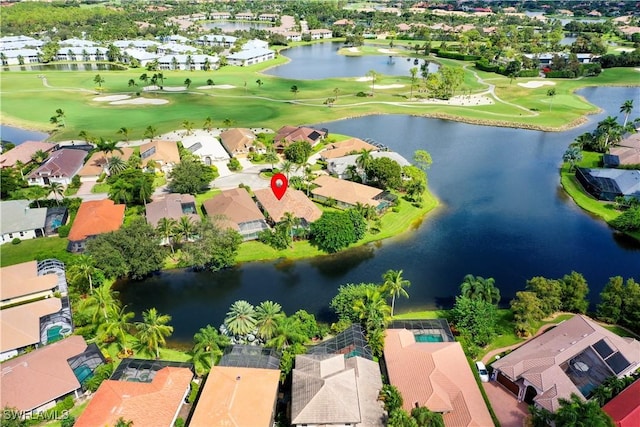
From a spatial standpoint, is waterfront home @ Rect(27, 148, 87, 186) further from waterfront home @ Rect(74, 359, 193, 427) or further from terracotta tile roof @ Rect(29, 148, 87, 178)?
waterfront home @ Rect(74, 359, 193, 427)

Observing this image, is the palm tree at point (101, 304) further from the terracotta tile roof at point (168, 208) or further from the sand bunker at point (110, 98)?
the sand bunker at point (110, 98)

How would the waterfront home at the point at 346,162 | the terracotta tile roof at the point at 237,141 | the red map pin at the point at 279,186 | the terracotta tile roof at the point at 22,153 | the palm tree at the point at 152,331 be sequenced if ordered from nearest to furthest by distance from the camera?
the palm tree at the point at 152,331 < the red map pin at the point at 279,186 < the waterfront home at the point at 346,162 < the terracotta tile roof at the point at 22,153 < the terracotta tile roof at the point at 237,141

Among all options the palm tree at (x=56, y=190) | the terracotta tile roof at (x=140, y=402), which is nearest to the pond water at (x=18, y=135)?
the palm tree at (x=56, y=190)

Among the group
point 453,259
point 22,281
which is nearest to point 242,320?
point 22,281

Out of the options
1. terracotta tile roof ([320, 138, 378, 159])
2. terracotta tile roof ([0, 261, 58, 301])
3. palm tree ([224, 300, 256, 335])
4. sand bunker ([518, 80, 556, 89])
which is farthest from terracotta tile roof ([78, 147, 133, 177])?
sand bunker ([518, 80, 556, 89])

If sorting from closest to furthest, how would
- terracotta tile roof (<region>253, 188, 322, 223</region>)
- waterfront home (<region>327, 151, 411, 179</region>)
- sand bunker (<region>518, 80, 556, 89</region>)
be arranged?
terracotta tile roof (<region>253, 188, 322, 223</region>) < waterfront home (<region>327, 151, 411, 179</region>) < sand bunker (<region>518, 80, 556, 89</region>)

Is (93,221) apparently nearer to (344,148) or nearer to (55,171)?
(55,171)

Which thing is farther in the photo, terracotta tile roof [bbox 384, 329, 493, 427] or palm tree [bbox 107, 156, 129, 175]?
palm tree [bbox 107, 156, 129, 175]
